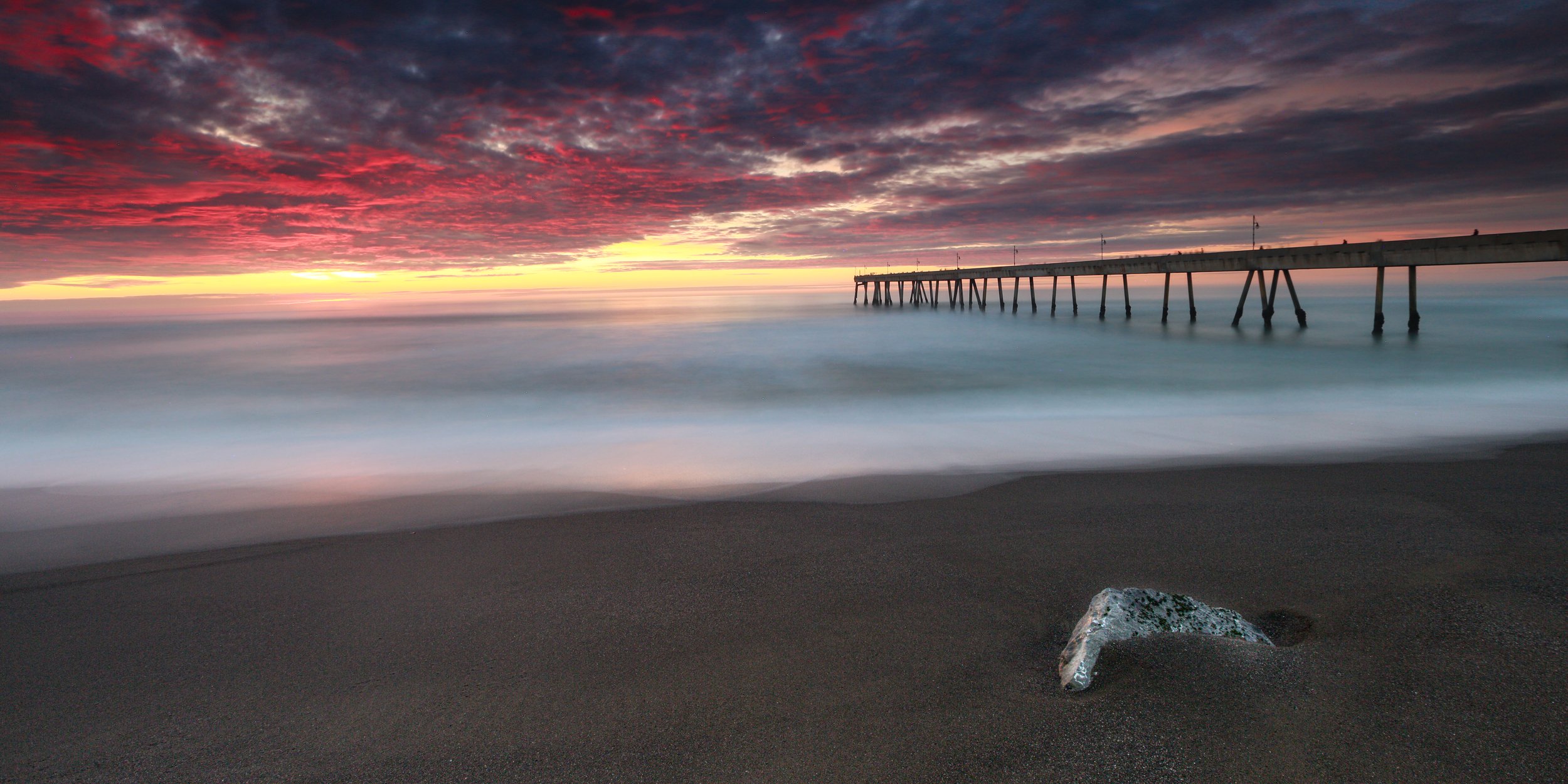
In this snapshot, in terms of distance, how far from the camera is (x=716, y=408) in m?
13.1

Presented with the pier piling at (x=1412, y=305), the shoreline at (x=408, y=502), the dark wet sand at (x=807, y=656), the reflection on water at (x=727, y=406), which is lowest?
the dark wet sand at (x=807, y=656)

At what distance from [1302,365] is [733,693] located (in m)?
20.0

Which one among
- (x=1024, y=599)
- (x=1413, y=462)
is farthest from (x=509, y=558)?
(x=1413, y=462)

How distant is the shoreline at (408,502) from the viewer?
5199 millimetres

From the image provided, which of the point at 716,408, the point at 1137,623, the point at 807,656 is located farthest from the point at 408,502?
the point at 716,408

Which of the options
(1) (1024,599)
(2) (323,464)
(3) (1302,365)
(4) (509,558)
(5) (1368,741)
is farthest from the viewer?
(3) (1302,365)

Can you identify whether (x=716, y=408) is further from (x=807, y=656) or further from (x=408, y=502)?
(x=807, y=656)

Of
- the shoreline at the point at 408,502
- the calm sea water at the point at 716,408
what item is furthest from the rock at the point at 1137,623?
the calm sea water at the point at 716,408

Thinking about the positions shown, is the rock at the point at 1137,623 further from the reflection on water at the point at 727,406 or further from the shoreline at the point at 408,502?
the reflection on water at the point at 727,406

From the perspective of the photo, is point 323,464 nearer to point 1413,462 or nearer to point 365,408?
point 365,408

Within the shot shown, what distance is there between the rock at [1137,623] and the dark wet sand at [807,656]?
81mm

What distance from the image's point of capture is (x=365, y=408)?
46.4 feet

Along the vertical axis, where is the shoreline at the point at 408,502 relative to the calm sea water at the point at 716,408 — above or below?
below

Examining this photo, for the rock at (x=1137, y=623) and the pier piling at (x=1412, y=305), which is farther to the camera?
the pier piling at (x=1412, y=305)
